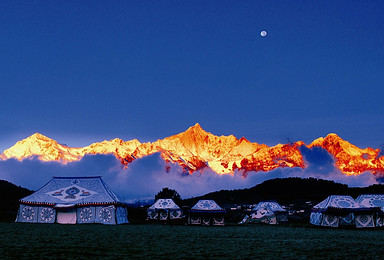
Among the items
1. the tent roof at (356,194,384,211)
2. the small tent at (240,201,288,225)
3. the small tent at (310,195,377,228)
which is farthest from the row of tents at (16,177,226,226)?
the tent roof at (356,194,384,211)

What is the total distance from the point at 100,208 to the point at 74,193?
3.53 m

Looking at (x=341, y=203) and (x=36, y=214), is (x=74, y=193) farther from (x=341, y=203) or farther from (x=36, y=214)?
(x=341, y=203)

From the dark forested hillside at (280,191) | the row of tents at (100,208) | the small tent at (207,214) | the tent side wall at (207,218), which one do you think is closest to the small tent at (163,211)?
the row of tents at (100,208)

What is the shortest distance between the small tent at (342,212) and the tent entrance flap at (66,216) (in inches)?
1034

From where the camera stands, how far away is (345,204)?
46.1 m

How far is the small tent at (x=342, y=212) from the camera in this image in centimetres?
4541

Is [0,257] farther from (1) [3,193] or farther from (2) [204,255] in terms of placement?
(1) [3,193]

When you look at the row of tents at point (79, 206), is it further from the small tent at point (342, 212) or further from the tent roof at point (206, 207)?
the small tent at point (342, 212)

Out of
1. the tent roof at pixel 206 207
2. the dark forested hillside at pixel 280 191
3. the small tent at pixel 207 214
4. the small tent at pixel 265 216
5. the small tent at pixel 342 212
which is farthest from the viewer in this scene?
the dark forested hillside at pixel 280 191

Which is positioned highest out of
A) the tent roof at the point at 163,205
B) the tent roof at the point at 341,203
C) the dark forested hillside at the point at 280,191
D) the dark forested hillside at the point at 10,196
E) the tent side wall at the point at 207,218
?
the dark forested hillside at the point at 280,191

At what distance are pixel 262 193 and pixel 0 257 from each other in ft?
437

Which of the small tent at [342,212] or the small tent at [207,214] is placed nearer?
the small tent at [342,212]

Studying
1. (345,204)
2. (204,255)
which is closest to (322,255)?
(204,255)

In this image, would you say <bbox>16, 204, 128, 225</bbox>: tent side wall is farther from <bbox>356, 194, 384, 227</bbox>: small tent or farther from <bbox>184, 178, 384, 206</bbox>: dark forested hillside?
<bbox>184, 178, 384, 206</bbox>: dark forested hillside
